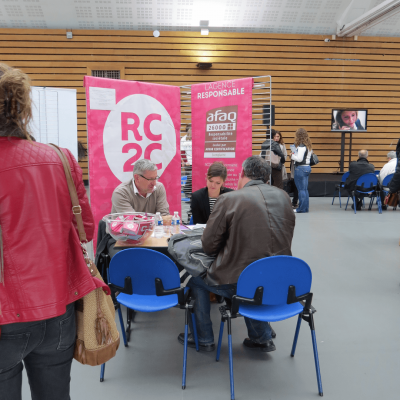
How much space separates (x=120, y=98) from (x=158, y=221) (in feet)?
3.88

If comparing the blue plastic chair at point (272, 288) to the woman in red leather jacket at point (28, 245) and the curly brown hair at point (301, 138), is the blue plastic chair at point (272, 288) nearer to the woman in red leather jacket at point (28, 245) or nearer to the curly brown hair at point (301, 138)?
the woman in red leather jacket at point (28, 245)

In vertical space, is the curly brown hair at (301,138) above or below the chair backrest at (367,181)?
above

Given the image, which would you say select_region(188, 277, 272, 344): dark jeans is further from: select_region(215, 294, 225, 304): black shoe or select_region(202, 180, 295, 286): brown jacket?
select_region(215, 294, 225, 304): black shoe

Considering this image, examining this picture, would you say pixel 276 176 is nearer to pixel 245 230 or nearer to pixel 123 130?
pixel 123 130

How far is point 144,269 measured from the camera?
205 centimetres

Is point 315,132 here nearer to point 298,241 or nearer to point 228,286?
point 298,241

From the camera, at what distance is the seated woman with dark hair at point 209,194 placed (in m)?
3.19

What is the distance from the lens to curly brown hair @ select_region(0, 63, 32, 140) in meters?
0.94

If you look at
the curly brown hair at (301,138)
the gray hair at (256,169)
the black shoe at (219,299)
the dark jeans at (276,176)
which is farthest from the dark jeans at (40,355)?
the curly brown hair at (301,138)

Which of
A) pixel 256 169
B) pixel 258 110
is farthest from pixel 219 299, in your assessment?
pixel 258 110

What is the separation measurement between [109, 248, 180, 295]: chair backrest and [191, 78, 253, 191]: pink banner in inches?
64.9

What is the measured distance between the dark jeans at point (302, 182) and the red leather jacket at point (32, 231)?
21.0 ft

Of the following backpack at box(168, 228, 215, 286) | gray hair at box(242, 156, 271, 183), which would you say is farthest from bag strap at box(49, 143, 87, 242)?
gray hair at box(242, 156, 271, 183)

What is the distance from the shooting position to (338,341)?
2400 millimetres
